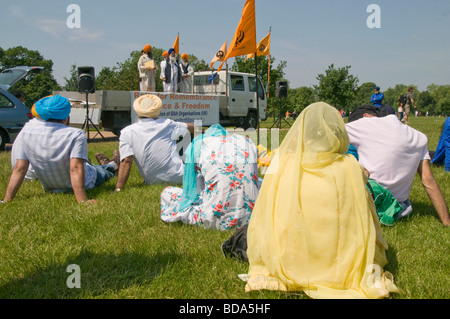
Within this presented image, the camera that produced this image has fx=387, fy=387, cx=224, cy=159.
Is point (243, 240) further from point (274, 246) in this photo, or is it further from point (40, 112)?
point (40, 112)

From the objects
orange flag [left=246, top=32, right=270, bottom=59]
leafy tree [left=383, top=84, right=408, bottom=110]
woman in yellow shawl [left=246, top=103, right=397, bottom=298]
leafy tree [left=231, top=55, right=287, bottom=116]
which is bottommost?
woman in yellow shawl [left=246, top=103, right=397, bottom=298]

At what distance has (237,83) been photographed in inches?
649

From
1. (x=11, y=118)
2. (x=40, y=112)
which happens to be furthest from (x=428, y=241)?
(x=11, y=118)

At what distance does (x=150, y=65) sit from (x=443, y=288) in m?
11.7

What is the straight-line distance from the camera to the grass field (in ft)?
8.82

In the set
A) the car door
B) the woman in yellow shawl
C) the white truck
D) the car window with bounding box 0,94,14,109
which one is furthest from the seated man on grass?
the car door

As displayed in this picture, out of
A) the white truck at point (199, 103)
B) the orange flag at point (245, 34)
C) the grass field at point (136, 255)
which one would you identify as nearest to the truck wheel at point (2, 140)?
the white truck at point (199, 103)

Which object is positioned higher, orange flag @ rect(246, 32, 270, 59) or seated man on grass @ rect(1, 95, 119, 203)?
orange flag @ rect(246, 32, 270, 59)

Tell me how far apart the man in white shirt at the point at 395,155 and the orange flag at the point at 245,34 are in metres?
4.34

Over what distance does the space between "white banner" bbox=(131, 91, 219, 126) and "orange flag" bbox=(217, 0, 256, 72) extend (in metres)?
4.71

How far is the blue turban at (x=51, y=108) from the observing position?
4.76 metres

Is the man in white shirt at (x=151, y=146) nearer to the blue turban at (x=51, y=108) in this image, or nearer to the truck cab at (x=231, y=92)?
the blue turban at (x=51, y=108)

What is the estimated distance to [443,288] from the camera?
2611 mm

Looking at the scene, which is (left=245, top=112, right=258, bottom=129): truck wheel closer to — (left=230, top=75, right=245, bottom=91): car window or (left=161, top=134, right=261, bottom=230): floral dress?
(left=230, top=75, right=245, bottom=91): car window
